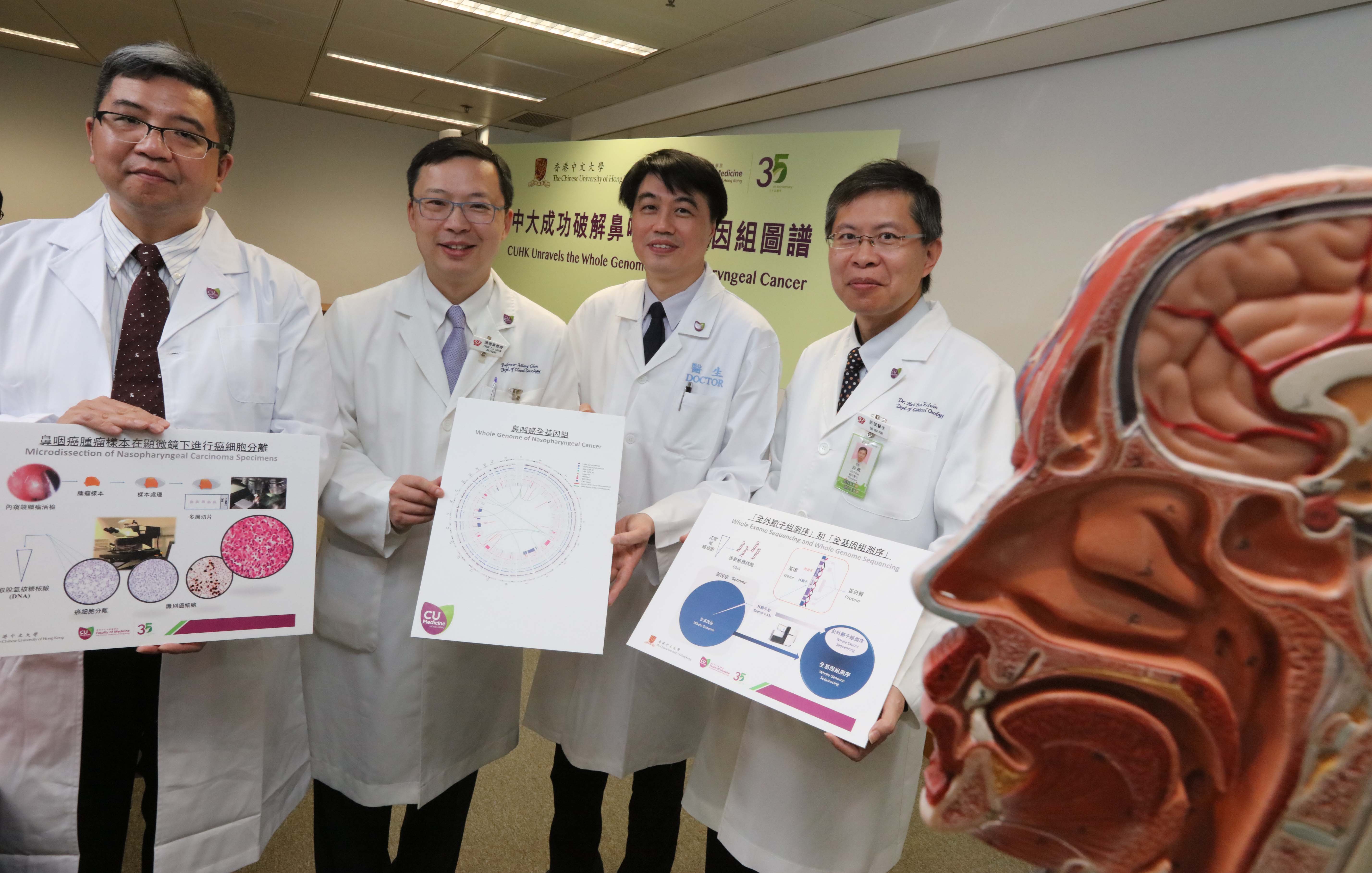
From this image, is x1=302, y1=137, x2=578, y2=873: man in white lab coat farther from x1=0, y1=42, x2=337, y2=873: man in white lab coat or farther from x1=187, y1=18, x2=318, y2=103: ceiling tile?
x1=187, y1=18, x2=318, y2=103: ceiling tile

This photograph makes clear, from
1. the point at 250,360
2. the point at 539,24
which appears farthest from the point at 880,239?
the point at 539,24

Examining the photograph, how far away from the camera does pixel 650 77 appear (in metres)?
6.13

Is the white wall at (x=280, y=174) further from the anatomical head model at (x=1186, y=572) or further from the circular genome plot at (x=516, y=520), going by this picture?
the anatomical head model at (x=1186, y=572)

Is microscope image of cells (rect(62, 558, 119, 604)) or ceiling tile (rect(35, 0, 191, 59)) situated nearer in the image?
microscope image of cells (rect(62, 558, 119, 604))

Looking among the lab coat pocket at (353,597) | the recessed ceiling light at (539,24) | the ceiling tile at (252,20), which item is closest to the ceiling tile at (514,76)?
the recessed ceiling light at (539,24)

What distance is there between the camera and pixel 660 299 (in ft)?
6.42

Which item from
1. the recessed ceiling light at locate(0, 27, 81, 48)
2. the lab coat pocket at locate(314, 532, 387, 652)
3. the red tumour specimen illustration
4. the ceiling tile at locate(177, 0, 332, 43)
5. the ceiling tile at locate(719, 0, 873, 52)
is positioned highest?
the recessed ceiling light at locate(0, 27, 81, 48)

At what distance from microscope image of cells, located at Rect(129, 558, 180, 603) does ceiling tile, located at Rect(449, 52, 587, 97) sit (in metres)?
5.93

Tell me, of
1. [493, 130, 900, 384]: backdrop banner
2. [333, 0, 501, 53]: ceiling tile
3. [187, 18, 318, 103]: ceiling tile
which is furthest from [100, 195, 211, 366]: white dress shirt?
[187, 18, 318, 103]: ceiling tile

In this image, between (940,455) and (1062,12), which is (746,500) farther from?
(1062,12)

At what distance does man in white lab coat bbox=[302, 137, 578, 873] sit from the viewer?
5.35 ft

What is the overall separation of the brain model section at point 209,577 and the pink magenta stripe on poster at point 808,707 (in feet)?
3.04

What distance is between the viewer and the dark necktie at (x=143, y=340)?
1352mm

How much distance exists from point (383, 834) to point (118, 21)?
24.6 feet
